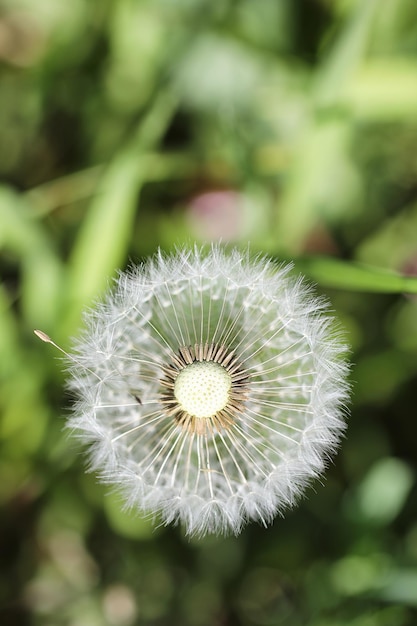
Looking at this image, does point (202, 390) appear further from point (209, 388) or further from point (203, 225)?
point (203, 225)

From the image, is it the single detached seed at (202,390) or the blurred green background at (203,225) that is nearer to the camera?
the single detached seed at (202,390)

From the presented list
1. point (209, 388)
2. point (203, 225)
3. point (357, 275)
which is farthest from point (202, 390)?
point (203, 225)

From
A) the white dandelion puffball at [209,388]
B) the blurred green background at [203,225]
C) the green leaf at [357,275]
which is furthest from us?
the blurred green background at [203,225]

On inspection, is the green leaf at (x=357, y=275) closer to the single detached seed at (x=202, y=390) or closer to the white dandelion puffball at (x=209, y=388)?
the white dandelion puffball at (x=209, y=388)

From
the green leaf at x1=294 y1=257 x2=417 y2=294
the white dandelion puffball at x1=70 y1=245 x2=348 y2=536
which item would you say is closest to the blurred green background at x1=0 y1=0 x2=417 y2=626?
the green leaf at x1=294 y1=257 x2=417 y2=294

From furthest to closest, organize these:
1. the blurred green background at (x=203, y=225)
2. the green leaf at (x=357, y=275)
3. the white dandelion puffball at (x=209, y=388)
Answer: the blurred green background at (x=203, y=225)
the green leaf at (x=357, y=275)
the white dandelion puffball at (x=209, y=388)

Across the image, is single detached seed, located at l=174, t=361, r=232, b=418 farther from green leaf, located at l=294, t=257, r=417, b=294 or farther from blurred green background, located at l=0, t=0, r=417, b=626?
blurred green background, located at l=0, t=0, r=417, b=626

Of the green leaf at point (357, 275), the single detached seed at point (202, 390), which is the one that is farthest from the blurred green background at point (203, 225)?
the single detached seed at point (202, 390)
